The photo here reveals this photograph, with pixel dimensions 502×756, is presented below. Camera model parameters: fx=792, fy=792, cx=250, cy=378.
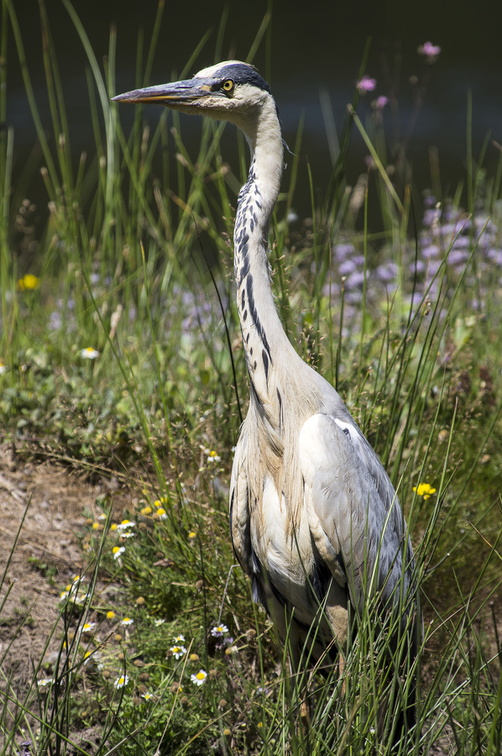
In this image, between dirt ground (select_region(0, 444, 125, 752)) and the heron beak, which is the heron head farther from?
dirt ground (select_region(0, 444, 125, 752))

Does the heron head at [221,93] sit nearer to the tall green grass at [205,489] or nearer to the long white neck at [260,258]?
the long white neck at [260,258]

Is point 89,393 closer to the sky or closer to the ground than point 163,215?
closer to the ground

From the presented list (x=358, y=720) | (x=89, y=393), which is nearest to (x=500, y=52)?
(x=89, y=393)

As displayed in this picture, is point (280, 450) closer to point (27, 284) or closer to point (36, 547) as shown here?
point (36, 547)

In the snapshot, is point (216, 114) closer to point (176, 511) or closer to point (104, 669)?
point (176, 511)

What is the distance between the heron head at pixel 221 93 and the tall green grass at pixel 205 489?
39 cm

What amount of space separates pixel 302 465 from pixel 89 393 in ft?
4.09

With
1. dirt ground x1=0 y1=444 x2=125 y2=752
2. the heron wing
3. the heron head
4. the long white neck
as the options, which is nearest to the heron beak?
the heron head

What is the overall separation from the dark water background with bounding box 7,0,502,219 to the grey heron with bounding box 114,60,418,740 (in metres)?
5.07

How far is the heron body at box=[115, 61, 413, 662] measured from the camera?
200 centimetres

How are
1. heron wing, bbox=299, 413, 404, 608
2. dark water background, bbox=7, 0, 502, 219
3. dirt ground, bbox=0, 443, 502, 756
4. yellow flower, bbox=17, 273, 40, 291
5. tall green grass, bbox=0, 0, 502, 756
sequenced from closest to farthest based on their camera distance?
tall green grass, bbox=0, 0, 502, 756 < heron wing, bbox=299, 413, 404, 608 < dirt ground, bbox=0, 443, 502, 756 < yellow flower, bbox=17, 273, 40, 291 < dark water background, bbox=7, 0, 502, 219

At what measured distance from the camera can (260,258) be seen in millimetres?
2027

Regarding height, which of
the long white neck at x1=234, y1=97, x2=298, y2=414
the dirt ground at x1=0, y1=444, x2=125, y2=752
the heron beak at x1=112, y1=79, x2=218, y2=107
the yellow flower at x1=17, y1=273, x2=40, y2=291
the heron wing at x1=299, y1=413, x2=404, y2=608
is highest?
the heron beak at x1=112, y1=79, x2=218, y2=107

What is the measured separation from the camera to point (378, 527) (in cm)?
213
